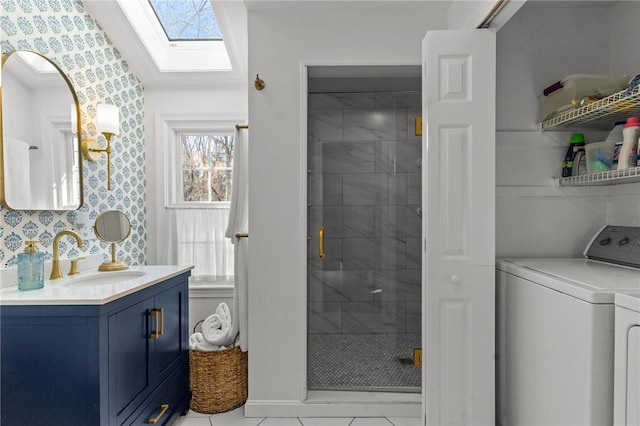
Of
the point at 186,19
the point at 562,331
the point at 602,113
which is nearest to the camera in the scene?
the point at 562,331

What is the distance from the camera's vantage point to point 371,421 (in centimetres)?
199

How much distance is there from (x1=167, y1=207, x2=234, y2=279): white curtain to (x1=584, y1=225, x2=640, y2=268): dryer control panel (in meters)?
2.44

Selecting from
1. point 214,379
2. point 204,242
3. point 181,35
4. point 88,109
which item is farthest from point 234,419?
point 181,35

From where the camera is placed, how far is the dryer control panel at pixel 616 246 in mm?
1521

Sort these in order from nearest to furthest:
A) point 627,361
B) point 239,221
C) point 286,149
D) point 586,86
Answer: point 627,361
point 586,86
point 286,149
point 239,221

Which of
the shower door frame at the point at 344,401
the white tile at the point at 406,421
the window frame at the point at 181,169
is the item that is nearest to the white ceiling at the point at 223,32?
the shower door frame at the point at 344,401

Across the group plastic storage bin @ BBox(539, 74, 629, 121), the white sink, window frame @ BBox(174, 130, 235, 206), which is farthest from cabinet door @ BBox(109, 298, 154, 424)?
plastic storage bin @ BBox(539, 74, 629, 121)

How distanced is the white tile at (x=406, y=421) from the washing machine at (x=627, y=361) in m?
1.11

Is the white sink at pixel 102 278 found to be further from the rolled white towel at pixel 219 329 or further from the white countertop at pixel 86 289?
the rolled white towel at pixel 219 329

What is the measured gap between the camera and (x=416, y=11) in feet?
6.55

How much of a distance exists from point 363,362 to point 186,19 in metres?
2.89

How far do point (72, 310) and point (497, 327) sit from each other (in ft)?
6.43

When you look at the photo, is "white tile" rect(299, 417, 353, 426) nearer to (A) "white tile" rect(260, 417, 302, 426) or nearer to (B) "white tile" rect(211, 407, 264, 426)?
(A) "white tile" rect(260, 417, 302, 426)

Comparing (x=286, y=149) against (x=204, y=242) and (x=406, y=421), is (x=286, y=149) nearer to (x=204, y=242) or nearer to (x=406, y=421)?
(x=204, y=242)
